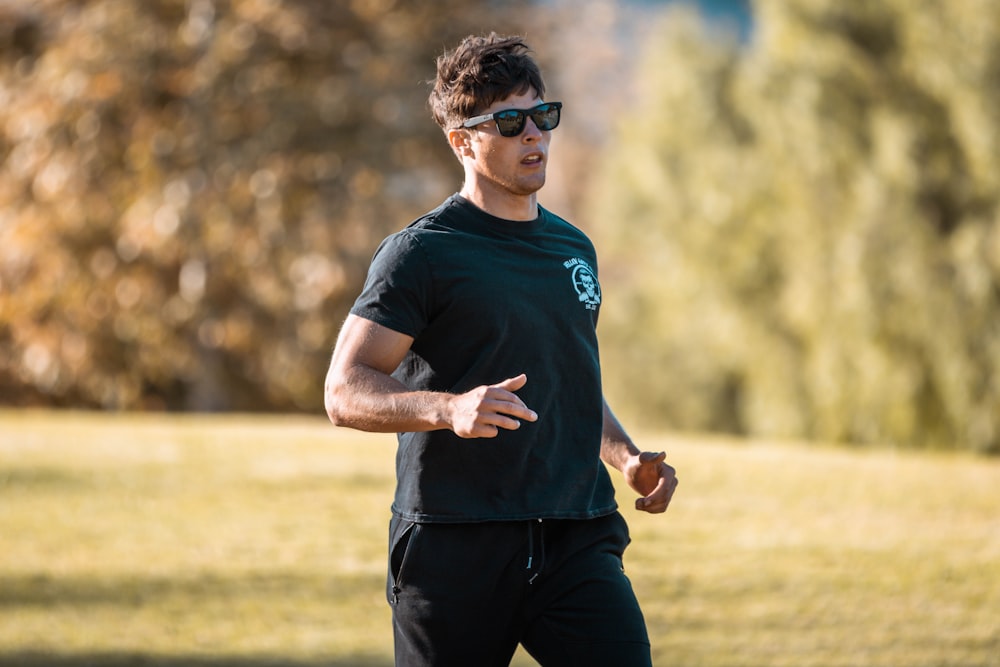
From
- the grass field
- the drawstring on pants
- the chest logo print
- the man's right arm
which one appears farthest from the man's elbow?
the grass field

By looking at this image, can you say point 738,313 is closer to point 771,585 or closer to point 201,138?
point 201,138

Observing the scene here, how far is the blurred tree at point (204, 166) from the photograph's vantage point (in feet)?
90.1

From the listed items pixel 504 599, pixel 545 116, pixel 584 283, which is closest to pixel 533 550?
pixel 504 599

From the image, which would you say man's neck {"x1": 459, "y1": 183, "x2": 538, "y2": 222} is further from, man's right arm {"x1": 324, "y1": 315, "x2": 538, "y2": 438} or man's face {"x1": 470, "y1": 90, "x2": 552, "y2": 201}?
man's right arm {"x1": 324, "y1": 315, "x2": 538, "y2": 438}

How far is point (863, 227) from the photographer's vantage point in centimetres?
2180

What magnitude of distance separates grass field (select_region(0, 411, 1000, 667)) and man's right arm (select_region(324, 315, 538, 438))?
387cm

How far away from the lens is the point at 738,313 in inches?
1011

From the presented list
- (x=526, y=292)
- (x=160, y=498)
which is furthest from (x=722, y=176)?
(x=526, y=292)

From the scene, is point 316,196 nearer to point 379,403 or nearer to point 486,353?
point 486,353

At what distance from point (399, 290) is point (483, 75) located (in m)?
0.65

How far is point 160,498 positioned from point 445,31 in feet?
61.1

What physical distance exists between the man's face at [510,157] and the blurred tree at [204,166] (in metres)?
23.8

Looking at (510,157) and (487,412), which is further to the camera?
(510,157)

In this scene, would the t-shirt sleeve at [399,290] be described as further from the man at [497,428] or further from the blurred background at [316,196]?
the blurred background at [316,196]
